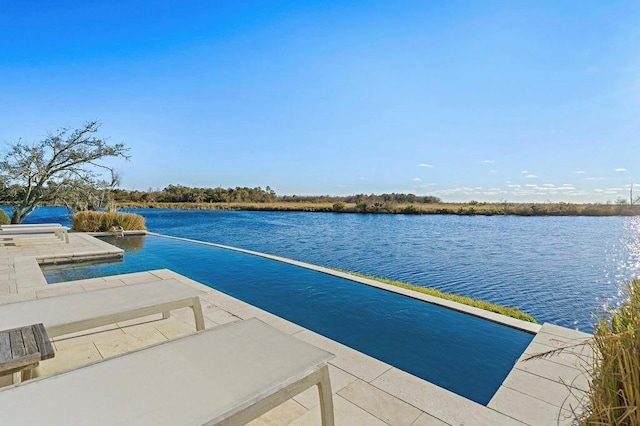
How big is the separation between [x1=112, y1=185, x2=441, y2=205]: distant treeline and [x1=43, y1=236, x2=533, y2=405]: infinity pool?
87.5 feet

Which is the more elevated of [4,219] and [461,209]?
[461,209]

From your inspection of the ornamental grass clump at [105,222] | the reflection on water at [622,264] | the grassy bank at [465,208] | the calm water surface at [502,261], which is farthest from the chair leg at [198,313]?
the grassy bank at [465,208]

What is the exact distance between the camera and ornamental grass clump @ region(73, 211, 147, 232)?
456 inches

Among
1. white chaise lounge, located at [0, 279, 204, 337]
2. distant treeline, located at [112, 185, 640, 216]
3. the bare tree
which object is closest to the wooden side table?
white chaise lounge, located at [0, 279, 204, 337]

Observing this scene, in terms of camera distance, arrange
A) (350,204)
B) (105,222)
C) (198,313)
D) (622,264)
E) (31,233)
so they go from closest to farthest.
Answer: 1. (198,313)
2. (31,233)
3. (622,264)
4. (105,222)
5. (350,204)

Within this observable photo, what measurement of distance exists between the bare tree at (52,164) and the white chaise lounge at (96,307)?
40.0 feet

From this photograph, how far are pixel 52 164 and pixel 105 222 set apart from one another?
3081 mm

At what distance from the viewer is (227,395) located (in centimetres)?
125

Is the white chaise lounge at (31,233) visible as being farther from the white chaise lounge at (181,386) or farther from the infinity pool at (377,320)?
the white chaise lounge at (181,386)

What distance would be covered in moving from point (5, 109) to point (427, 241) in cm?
1526

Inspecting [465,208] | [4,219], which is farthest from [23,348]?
[465,208]

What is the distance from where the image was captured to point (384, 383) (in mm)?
2119

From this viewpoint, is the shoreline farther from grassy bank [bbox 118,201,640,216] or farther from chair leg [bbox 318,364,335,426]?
chair leg [bbox 318,364,335,426]

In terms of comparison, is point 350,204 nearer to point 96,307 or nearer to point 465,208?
point 465,208
